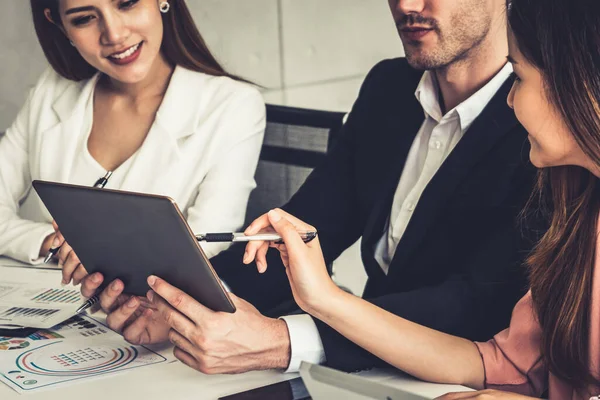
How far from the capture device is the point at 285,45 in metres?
3.83

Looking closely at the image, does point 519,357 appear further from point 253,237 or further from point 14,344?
point 14,344

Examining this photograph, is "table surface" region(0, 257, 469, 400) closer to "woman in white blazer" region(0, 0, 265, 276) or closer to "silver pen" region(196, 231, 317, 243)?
"silver pen" region(196, 231, 317, 243)

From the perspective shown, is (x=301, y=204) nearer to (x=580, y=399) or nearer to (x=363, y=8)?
(x=580, y=399)

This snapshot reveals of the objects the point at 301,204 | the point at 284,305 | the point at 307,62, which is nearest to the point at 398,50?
the point at 307,62

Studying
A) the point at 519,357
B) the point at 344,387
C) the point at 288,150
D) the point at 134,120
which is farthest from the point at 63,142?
the point at 344,387

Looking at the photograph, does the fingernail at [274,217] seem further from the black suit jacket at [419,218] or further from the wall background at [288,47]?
the wall background at [288,47]

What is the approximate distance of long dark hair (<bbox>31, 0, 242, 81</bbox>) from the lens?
2.25 m

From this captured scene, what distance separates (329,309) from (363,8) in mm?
2483

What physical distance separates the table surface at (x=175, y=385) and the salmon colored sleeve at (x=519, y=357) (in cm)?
9

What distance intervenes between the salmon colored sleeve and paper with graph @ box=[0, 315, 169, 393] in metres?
0.55

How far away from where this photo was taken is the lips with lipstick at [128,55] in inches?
Answer: 85.6

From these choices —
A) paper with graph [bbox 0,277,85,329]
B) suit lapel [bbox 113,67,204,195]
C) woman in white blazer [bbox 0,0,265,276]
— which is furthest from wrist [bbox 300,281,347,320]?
suit lapel [bbox 113,67,204,195]

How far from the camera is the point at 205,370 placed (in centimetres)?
125

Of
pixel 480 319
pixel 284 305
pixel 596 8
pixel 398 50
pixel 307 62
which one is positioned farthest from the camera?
pixel 307 62
